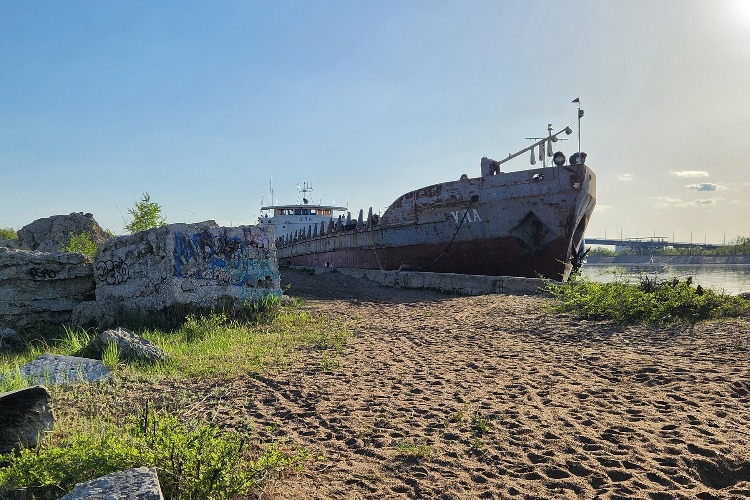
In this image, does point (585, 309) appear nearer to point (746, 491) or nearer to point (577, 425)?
point (577, 425)

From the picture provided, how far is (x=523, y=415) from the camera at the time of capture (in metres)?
3.38

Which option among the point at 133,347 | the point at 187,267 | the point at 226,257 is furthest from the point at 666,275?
the point at 133,347

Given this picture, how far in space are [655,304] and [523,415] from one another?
182 inches

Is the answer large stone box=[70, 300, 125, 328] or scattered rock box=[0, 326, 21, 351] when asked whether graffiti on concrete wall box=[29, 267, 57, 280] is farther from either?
scattered rock box=[0, 326, 21, 351]

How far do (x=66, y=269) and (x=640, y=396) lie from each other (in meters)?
8.51

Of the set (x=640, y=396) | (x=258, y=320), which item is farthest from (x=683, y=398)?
(x=258, y=320)

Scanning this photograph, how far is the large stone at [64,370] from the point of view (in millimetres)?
4344

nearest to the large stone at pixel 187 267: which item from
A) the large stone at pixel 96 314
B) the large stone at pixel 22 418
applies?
the large stone at pixel 96 314

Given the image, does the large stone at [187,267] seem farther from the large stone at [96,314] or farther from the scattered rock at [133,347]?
the scattered rock at [133,347]

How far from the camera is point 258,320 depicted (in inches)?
309

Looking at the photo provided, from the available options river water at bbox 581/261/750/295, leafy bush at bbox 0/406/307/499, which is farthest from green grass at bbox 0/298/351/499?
river water at bbox 581/261/750/295

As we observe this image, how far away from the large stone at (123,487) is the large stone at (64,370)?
8.96 ft

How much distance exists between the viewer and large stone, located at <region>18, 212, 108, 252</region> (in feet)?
45.2

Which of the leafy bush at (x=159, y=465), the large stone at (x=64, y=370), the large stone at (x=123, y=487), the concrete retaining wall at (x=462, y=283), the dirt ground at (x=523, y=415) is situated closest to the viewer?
the large stone at (x=123, y=487)
